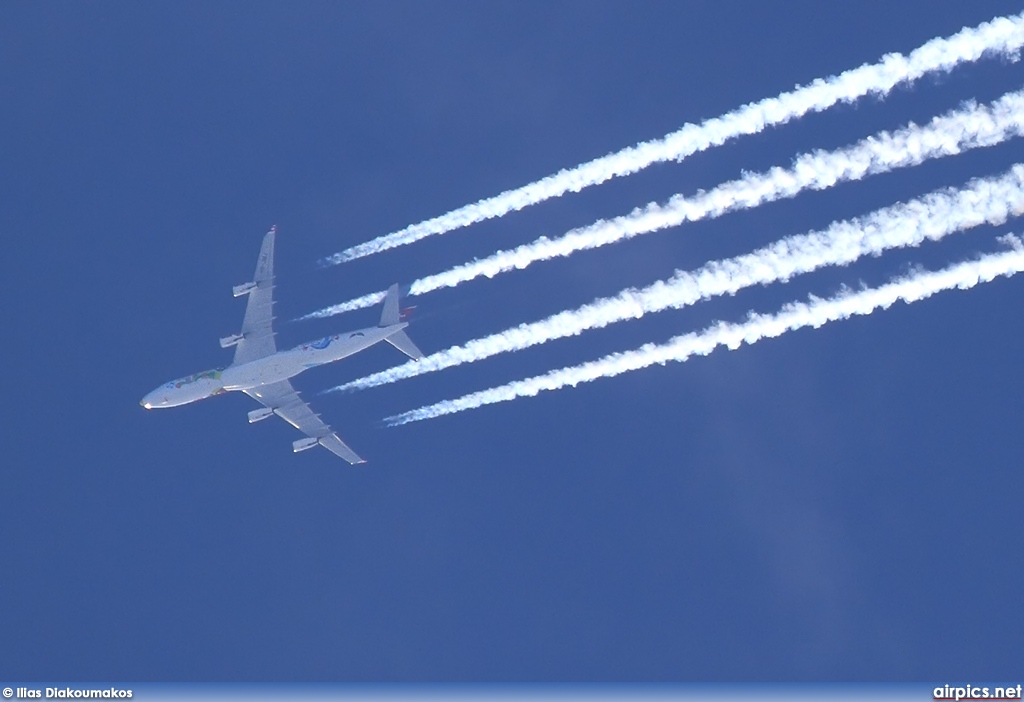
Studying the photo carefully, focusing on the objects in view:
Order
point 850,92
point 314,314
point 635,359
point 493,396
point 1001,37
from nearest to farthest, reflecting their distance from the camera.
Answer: point 1001,37 → point 850,92 → point 635,359 → point 493,396 → point 314,314

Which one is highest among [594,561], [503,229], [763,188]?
[503,229]

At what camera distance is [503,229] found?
181 feet

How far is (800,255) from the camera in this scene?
41.2 m

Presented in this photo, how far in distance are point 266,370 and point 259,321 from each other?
2.13 meters

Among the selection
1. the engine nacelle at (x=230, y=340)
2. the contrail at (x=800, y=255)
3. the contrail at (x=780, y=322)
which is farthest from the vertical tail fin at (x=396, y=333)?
the engine nacelle at (x=230, y=340)

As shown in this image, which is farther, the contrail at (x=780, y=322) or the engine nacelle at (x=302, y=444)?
the engine nacelle at (x=302, y=444)

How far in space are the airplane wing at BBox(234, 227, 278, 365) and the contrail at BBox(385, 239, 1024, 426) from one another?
744 centimetres

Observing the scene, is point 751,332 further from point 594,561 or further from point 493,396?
point 594,561

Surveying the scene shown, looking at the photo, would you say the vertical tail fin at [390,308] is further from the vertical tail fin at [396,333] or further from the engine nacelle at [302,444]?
the engine nacelle at [302,444]

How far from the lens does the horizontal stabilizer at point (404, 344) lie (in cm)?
5038

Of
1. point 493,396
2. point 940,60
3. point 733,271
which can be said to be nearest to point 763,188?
point 733,271

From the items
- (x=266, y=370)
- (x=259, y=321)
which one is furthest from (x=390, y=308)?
(x=259, y=321)

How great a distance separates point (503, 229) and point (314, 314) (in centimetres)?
748

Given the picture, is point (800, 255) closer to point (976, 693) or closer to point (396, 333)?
point (396, 333)
